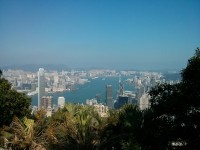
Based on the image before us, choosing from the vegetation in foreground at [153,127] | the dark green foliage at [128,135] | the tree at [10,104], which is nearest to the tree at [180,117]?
the vegetation in foreground at [153,127]

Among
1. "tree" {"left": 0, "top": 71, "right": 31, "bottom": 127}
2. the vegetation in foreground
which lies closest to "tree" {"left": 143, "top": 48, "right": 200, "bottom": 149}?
the vegetation in foreground

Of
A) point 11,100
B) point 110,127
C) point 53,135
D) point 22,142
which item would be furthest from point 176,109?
point 11,100

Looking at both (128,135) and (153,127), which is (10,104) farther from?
(153,127)

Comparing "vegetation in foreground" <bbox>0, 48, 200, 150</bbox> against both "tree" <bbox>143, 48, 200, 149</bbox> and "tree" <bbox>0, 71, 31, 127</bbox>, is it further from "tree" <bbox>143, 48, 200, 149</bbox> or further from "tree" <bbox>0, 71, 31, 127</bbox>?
"tree" <bbox>0, 71, 31, 127</bbox>

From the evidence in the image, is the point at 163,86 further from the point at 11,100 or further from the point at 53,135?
the point at 11,100

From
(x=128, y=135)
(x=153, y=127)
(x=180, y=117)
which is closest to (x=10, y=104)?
(x=128, y=135)

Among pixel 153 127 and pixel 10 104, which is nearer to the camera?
pixel 153 127

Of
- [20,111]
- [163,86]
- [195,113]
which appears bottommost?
[20,111]

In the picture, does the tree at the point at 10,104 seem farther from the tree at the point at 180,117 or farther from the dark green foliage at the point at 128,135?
the tree at the point at 180,117

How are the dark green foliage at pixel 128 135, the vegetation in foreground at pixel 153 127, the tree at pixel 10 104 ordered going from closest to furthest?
the dark green foliage at pixel 128 135 < the vegetation in foreground at pixel 153 127 < the tree at pixel 10 104
